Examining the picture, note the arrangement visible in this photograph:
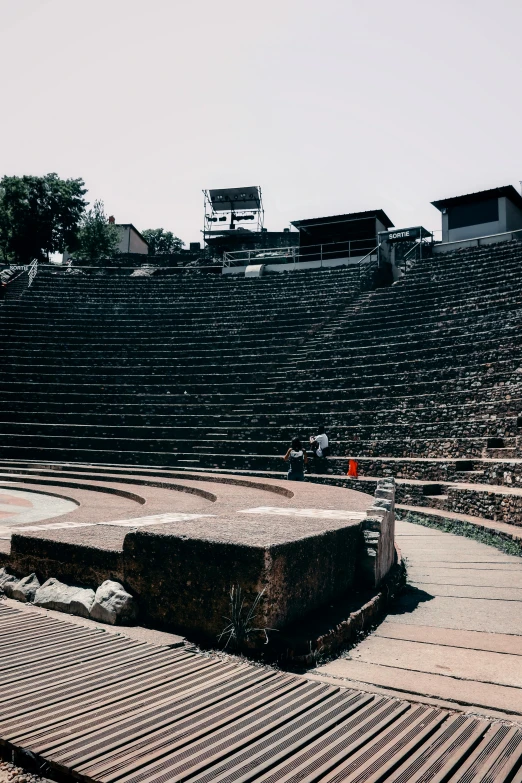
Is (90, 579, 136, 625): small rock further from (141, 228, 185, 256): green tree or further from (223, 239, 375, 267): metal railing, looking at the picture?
(141, 228, 185, 256): green tree

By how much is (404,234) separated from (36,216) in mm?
28568

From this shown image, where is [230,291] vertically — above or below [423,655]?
above

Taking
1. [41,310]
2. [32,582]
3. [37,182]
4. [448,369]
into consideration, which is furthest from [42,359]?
[37,182]

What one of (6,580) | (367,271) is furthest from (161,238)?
(6,580)

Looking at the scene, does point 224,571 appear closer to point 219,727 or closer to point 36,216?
point 219,727

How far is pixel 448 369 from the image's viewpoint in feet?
53.0

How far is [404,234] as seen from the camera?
97.2 ft

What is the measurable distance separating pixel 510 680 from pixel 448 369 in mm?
12999

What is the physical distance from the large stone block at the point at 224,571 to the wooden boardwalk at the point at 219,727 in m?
0.40

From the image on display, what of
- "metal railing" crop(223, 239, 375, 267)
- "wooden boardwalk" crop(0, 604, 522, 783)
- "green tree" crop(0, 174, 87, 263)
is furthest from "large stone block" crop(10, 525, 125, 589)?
"green tree" crop(0, 174, 87, 263)

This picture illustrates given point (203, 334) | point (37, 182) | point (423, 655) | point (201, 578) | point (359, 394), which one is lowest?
point (423, 655)

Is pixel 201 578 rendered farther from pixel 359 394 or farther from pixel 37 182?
pixel 37 182

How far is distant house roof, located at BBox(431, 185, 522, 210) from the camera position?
27000 millimetres

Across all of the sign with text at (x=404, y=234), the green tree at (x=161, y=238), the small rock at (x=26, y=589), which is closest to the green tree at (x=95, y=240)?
the green tree at (x=161, y=238)
